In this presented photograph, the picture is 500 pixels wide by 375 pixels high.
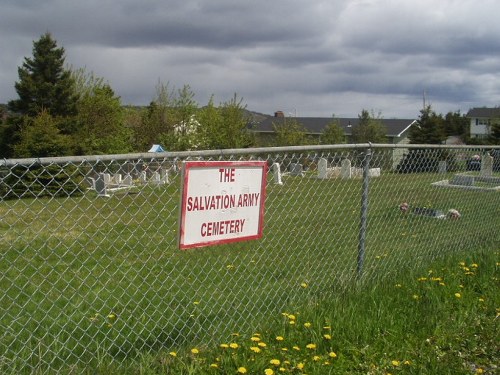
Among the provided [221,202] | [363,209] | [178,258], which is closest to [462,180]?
[363,209]

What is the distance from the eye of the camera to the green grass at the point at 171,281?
3.61 m

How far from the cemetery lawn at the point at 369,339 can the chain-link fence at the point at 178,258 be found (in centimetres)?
22

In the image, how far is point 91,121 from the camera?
28578mm

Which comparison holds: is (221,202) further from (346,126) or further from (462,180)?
(346,126)

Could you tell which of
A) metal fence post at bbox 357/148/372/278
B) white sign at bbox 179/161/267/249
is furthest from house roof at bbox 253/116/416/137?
white sign at bbox 179/161/267/249

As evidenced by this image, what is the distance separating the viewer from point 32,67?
85.6 ft

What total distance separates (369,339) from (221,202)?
1447 millimetres

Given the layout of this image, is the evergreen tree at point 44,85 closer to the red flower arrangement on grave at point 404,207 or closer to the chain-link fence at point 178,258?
the chain-link fence at point 178,258

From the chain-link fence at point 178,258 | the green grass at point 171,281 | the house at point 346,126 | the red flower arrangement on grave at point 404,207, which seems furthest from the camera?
the house at point 346,126

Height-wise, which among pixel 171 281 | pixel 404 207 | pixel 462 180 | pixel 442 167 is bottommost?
pixel 171 281

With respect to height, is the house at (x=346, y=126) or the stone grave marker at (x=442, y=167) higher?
the house at (x=346, y=126)

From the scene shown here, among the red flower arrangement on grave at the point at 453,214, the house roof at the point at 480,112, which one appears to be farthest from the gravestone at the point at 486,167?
the house roof at the point at 480,112

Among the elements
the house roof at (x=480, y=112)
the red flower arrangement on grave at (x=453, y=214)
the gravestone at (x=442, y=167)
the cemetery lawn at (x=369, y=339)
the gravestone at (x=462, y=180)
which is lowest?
the cemetery lawn at (x=369, y=339)

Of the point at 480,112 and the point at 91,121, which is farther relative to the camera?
the point at 480,112
